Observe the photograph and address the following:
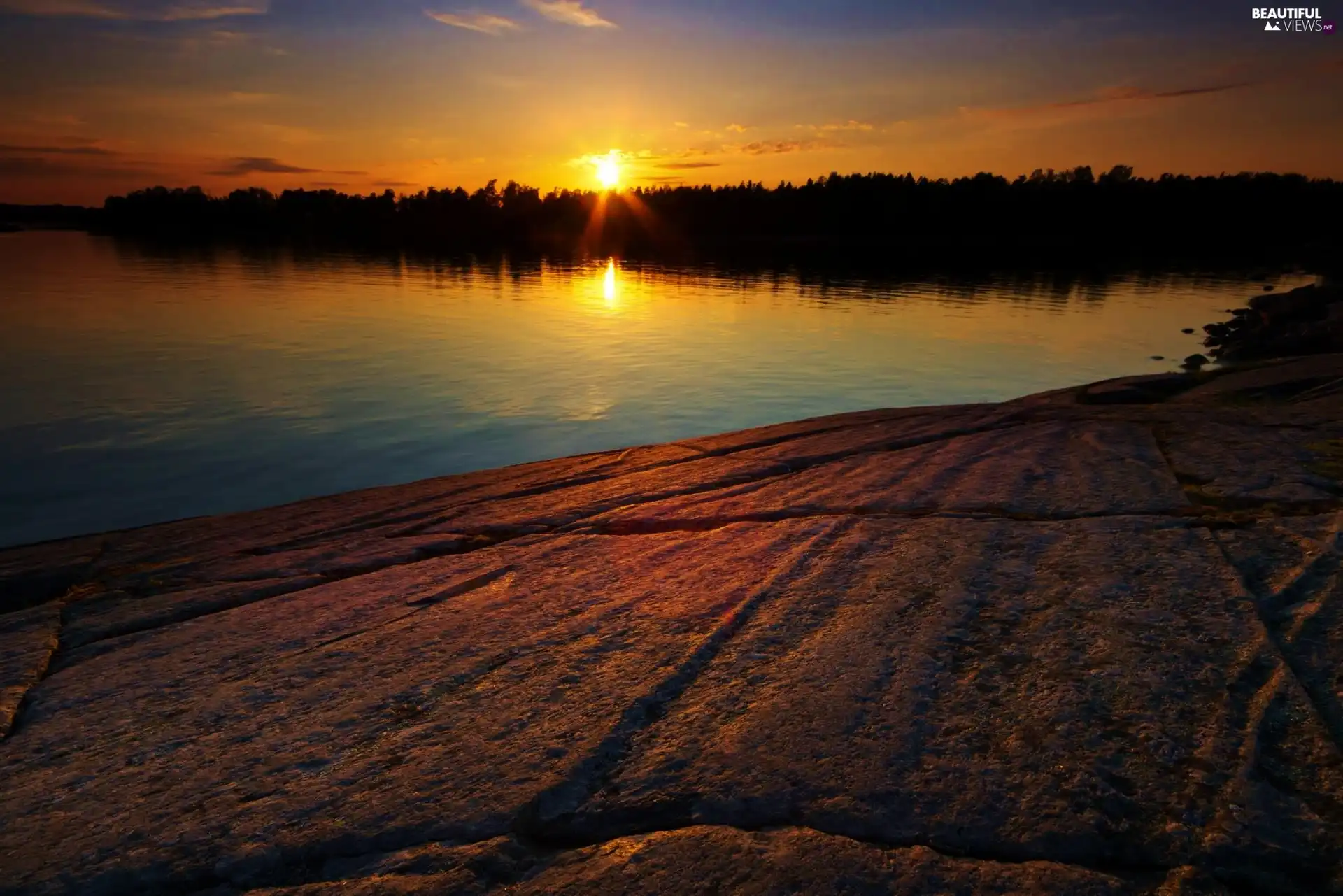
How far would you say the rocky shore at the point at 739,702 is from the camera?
2.07 meters

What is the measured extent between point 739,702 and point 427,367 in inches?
785

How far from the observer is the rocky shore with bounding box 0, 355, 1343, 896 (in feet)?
6.78

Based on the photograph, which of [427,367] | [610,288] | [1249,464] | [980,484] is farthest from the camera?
[610,288]

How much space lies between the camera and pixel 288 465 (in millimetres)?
12320

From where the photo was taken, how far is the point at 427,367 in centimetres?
2102

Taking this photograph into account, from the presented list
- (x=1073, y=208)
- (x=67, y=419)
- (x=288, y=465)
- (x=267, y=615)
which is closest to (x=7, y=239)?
(x=67, y=419)

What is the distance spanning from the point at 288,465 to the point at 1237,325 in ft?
107

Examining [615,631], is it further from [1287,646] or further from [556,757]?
[1287,646]

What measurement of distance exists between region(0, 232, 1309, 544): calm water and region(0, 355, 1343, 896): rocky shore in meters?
7.90

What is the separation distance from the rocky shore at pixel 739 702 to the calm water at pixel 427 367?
7902 millimetres

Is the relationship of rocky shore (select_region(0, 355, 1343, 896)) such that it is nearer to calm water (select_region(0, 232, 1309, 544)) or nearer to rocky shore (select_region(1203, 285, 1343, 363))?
calm water (select_region(0, 232, 1309, 544))

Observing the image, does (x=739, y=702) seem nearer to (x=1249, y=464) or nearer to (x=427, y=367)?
(x=1249, y=464)

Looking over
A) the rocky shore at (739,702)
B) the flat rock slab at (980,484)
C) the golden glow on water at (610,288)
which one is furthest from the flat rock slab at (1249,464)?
the golden glow on water at (610,288)

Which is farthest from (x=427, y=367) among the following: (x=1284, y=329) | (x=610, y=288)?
(x=610, y=288)
